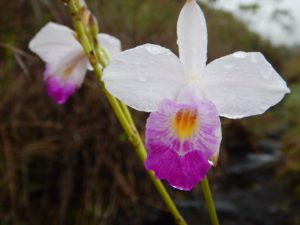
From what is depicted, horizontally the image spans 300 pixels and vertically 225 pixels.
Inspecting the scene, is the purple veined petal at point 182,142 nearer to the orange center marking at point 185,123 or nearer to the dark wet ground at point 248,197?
the orange center marking at point 185,123

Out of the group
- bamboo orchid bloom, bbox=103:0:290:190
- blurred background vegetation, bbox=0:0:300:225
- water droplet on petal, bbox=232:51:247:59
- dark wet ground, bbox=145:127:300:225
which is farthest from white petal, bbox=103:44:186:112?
dark wet ground, bbox=145:127:300:225

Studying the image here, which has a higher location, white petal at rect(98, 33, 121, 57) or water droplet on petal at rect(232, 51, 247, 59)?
water droplet on petal at rect(232, 51, 247, 59)

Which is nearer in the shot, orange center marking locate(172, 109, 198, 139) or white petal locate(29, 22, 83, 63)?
orange center marking locate(172, 109, 198, 139)

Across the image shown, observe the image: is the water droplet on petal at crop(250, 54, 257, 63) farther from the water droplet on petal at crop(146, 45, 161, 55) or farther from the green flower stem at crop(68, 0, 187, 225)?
→ the green flower stem at crop(68, 0, 187, 225)

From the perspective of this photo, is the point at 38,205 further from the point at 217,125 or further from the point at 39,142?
the point at 217,125

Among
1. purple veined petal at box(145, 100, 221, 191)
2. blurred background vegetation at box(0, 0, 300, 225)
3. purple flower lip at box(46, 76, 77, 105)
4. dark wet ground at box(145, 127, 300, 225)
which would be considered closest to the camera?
purple veined petal at box(145, 100, 221, 191)

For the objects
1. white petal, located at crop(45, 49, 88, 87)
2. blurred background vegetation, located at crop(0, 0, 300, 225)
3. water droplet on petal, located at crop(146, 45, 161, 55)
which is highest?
water droplet on petal, located at crop(146, 45, 161, 55)

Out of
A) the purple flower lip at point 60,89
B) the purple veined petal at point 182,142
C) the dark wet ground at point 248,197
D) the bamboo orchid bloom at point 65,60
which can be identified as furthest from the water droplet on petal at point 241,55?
the dark wet ground at point 248,197
